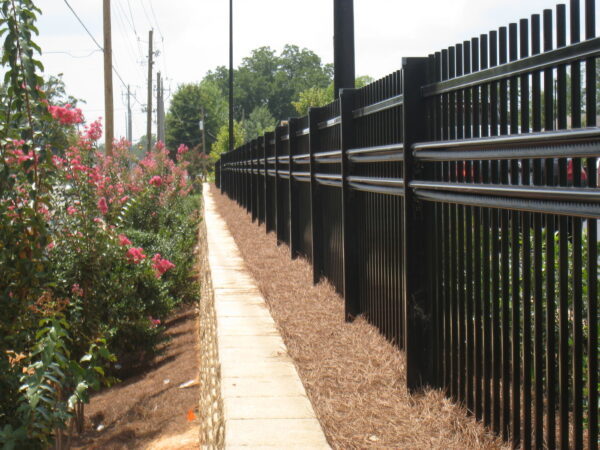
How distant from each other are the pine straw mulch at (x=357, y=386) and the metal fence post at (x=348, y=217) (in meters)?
0.19

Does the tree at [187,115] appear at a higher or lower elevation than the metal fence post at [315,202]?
higher

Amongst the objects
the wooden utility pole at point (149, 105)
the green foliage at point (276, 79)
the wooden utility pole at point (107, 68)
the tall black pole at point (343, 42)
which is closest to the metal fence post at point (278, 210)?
the tall black pole at point (343, 42)

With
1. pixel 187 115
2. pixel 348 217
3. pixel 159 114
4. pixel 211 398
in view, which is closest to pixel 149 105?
pixel 159 114

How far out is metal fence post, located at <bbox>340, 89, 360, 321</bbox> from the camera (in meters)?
5.91

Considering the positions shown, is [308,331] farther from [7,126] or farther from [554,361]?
[554,361]

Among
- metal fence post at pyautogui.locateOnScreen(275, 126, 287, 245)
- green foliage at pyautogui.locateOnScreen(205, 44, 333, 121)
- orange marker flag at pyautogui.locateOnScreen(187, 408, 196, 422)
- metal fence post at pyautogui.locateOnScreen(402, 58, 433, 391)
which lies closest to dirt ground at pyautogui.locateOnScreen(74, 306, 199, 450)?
orange marker flag at pyautogui.locateOnScreen(187, 408, 196, 422)

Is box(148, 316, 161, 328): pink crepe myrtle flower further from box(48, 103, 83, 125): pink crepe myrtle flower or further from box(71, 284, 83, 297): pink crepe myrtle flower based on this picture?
box(48, 103, 83, 125): pink crepe myrtle flower

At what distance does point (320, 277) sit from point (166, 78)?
229 feet

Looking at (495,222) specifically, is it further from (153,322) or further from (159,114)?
(159,114)

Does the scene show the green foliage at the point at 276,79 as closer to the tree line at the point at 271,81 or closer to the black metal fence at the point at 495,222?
the tree line at the point at 271,81

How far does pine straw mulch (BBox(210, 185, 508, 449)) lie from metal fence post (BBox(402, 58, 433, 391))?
0.16 meters

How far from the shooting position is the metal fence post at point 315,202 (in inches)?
294

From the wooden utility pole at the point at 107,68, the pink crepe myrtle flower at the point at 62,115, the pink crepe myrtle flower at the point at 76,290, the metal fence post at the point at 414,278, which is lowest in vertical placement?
the pink crepe myrtle flower at the point at 76,290

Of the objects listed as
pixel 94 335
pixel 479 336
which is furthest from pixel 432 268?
pixel 94 335
